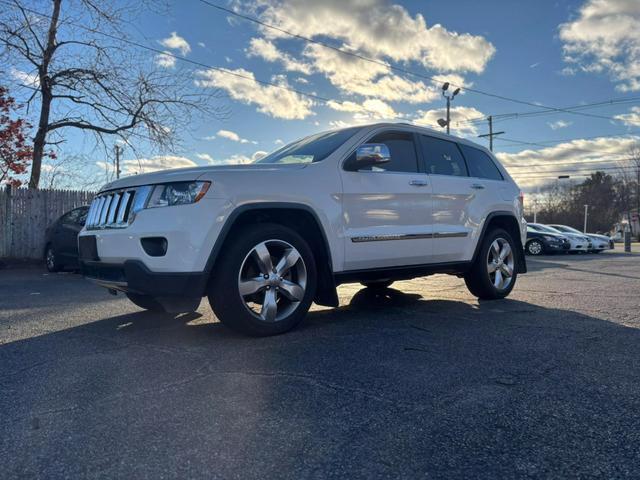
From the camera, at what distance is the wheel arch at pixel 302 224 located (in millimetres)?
3840

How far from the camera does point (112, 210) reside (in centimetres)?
410

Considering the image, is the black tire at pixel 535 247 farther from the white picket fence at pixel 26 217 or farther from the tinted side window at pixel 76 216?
the white picket fence at pixel 26 217

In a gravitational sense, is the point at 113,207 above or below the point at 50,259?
above

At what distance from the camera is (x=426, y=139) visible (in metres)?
5.48

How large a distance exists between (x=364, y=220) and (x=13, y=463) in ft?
10.6

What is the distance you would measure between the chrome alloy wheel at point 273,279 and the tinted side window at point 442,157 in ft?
6.79

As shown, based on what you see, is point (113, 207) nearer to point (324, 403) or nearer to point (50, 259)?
point (324, 403)

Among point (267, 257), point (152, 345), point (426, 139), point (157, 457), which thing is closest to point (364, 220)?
point (267, 257)

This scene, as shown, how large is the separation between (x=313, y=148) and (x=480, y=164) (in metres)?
2.49

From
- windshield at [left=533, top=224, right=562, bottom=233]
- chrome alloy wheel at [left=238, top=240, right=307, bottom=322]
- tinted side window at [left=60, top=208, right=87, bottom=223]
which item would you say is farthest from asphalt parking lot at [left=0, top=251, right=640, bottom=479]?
windshield at [left=533, top=224, right=562, bottom=233]

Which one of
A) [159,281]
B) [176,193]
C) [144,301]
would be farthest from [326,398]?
[144,301]

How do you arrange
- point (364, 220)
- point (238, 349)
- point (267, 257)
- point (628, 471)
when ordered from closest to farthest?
point (628, 471)
point (238, 349)
point (267, 257)
point (364, 220)

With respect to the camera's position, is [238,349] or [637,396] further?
[238,349]

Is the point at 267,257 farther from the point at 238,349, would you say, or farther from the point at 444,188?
the point at 444,188
